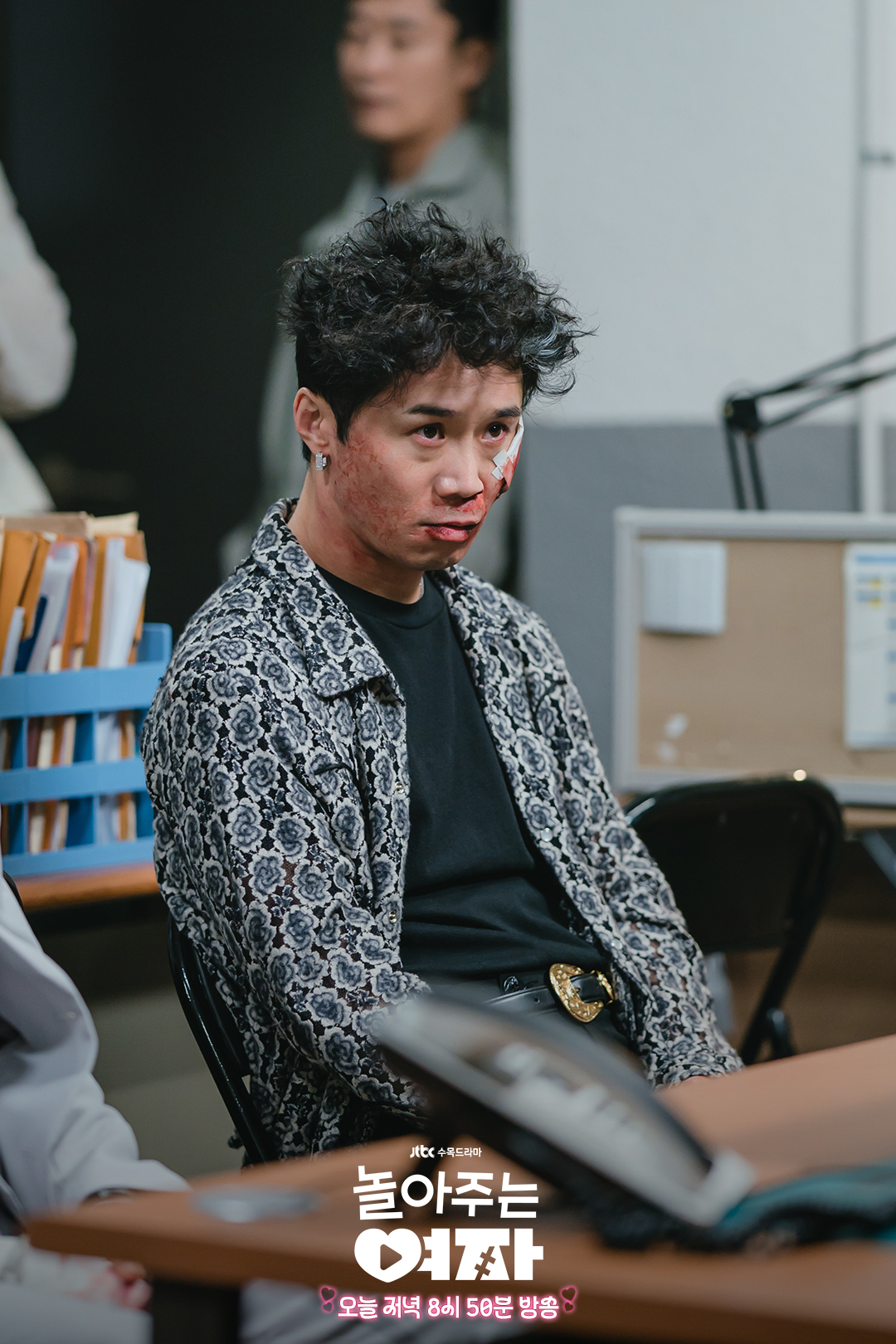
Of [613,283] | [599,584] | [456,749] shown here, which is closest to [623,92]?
[613,283]

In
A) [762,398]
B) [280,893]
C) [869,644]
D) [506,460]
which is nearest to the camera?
[280,893]

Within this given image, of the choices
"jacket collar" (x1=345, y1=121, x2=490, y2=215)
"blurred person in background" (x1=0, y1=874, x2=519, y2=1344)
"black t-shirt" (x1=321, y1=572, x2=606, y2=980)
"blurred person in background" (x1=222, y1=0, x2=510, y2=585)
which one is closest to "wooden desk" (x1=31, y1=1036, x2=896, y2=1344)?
"blurred person in background" (x1=0, y1=874, x2=519, y2=1344)

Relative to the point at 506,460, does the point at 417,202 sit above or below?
above

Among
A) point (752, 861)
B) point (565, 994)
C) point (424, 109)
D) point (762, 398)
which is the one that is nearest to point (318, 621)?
point (565, 994)

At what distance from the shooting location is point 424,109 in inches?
111

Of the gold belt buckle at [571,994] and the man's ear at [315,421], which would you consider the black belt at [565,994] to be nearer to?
the gold belt buckle at [571,994]

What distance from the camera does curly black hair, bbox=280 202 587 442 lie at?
1.28 meters

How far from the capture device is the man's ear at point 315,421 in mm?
1337

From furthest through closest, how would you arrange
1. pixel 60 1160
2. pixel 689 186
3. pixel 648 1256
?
pixel 689 186, pixel 60 1160, pixel 648 1256

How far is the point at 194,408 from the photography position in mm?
2559

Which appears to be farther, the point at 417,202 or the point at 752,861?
the point at 417,202

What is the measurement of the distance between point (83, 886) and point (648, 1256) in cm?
128

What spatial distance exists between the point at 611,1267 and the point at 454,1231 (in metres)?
0.10

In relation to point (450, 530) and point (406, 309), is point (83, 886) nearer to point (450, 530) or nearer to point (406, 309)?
point (450, 530)
